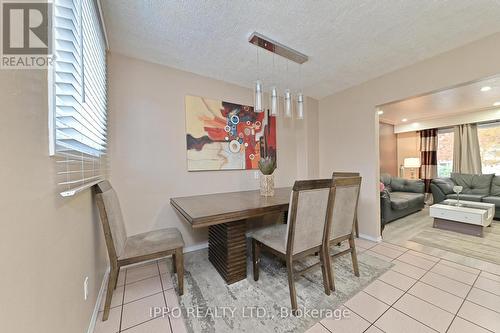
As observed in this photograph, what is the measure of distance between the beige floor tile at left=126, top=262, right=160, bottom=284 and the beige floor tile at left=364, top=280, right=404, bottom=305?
84.3 inches

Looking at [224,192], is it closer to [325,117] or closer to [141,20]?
[141,20]

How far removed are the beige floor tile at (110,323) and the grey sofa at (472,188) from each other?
615 cm

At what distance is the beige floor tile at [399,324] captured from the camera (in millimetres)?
1346

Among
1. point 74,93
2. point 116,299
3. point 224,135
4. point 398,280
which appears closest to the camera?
point 74,93

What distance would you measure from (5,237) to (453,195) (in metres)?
6.49

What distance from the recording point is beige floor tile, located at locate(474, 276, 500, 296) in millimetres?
1739

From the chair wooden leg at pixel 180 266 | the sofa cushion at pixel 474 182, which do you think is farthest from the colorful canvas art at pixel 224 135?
the sofa cushion at pixel 474 182

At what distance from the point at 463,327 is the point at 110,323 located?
255 cm

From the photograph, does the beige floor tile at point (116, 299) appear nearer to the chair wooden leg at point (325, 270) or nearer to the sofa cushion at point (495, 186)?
the chair wooden leg at point (325, 270)

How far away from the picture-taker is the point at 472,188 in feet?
14.4

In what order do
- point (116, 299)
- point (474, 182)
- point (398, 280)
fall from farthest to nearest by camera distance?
point (474, 182) < point (398, 280) < point (116, 299)

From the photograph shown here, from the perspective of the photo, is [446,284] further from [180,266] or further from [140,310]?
[140,310]

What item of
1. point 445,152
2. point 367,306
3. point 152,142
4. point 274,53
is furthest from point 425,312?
point 445,152

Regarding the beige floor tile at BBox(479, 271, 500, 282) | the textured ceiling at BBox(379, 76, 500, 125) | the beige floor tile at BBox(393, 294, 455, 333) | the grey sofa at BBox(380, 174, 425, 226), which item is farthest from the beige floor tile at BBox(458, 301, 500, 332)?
the textured ceiling at BBox(379, 76, 500, 125)
